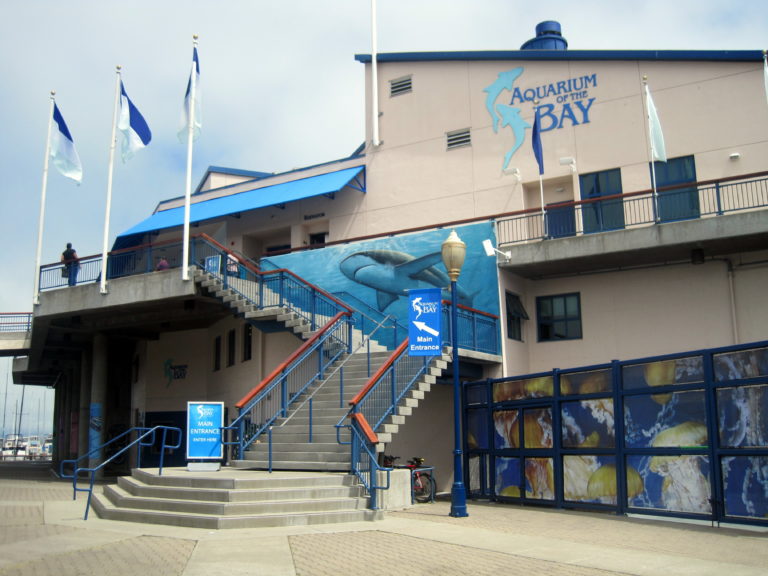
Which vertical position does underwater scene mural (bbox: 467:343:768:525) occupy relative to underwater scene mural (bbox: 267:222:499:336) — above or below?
below

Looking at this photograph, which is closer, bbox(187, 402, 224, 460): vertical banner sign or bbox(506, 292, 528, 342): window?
bbox(187, 402, 224, 460): vertical banner sign

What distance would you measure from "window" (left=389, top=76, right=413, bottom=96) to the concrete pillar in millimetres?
15578

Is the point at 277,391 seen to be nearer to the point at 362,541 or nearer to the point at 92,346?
the point at 362,541

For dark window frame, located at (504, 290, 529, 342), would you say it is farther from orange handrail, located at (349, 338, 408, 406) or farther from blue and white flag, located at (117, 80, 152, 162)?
blue and white flag, located at (117, 80, 152, 162)

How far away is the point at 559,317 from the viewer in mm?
22641

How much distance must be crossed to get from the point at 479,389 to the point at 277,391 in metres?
6.79

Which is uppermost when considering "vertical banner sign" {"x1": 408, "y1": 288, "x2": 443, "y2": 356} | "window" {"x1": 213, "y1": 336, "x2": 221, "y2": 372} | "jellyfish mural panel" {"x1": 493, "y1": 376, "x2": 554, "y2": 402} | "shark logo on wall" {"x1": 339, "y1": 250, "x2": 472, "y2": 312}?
"shark logo on wall" {"x1": 339, "y1": 250, "x2": 472, "y2": 312}

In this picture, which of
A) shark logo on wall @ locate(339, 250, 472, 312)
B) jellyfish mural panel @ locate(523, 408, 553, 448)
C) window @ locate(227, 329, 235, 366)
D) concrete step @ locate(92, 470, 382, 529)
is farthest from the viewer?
window @ locate(227, 329, 235, 366)

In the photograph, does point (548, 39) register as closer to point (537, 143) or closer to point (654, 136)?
point (537, 143)

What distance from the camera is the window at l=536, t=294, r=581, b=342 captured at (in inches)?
880

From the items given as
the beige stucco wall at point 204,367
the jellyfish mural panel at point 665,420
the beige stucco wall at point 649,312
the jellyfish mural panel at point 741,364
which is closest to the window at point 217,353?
the beige stucco wall at point 204,367

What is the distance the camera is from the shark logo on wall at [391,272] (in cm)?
2305

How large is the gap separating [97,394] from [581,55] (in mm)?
22576

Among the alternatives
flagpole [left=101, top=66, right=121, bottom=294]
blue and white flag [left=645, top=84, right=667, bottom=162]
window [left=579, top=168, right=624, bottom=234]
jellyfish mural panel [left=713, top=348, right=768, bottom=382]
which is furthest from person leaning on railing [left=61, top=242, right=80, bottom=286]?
jellyfish mural panel [left=713, top=348, right=768, bottom=382]
